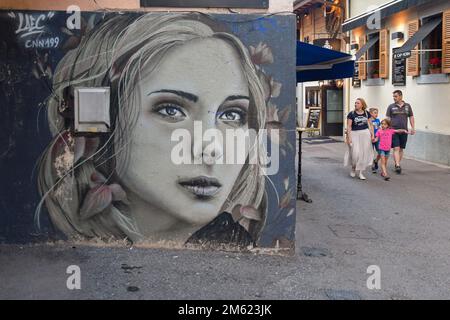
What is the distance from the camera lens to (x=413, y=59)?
16.3 m

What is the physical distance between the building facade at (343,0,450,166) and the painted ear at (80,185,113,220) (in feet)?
34.0

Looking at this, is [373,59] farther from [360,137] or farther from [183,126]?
[183,126]

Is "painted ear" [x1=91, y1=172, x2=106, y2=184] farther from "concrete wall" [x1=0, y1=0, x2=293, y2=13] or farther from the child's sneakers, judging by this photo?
the child's sneakers

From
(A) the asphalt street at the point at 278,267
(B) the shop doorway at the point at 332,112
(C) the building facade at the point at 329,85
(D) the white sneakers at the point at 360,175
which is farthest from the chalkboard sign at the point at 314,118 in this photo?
(A) the asphalt street at the point at 278,267

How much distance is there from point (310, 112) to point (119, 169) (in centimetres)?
1923

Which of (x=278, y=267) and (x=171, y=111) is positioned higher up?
(x=171, y=111)

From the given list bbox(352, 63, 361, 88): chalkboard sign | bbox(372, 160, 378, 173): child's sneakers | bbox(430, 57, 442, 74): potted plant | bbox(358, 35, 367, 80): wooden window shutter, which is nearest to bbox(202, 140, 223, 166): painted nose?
bbox(372, 160, 378, 173): child's sneakers

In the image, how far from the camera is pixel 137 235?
22.4 ft

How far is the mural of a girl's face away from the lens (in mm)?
6570

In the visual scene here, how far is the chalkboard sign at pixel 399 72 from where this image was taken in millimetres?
17219

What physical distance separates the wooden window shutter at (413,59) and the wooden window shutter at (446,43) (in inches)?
53.9

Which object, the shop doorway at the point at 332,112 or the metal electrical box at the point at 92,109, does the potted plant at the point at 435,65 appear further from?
the metal electrical box at the point at 92,109

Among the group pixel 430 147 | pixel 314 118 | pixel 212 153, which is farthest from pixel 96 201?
pixel 314 118

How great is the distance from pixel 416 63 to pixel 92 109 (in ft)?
38.5
